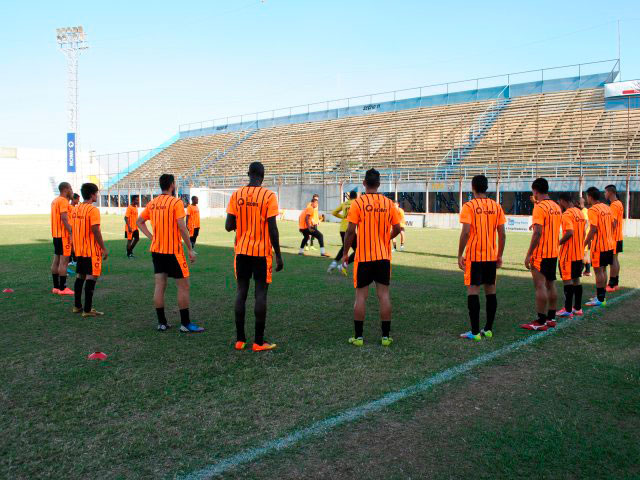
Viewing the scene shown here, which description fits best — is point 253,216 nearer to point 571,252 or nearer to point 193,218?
point 571,252

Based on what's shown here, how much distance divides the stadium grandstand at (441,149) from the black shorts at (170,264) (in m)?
26.1

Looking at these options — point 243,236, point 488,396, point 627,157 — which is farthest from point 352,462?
point 627,157

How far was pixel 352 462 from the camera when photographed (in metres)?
3.39

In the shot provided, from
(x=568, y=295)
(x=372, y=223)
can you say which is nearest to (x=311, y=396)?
(x=372, y=223)

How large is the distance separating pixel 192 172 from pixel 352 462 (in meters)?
52.4

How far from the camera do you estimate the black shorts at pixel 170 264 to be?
678 cm

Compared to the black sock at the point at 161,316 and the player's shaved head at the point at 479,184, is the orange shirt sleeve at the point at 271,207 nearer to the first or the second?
the black sock at the point at 161,316

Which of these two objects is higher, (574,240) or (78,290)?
(574,240)

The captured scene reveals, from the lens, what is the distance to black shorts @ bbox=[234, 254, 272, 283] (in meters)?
5.90

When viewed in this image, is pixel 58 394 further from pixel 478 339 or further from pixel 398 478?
pixel 478 339

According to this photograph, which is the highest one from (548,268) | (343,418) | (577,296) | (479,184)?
(479,184)

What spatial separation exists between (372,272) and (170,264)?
2591 mm

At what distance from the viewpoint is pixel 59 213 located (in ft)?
32.3

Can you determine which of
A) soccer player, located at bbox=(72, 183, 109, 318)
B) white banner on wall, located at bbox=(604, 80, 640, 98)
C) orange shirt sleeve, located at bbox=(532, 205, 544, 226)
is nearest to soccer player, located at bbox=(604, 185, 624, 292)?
orange shirt sleeve, located at bbox=(532, 205, 544, 226)
